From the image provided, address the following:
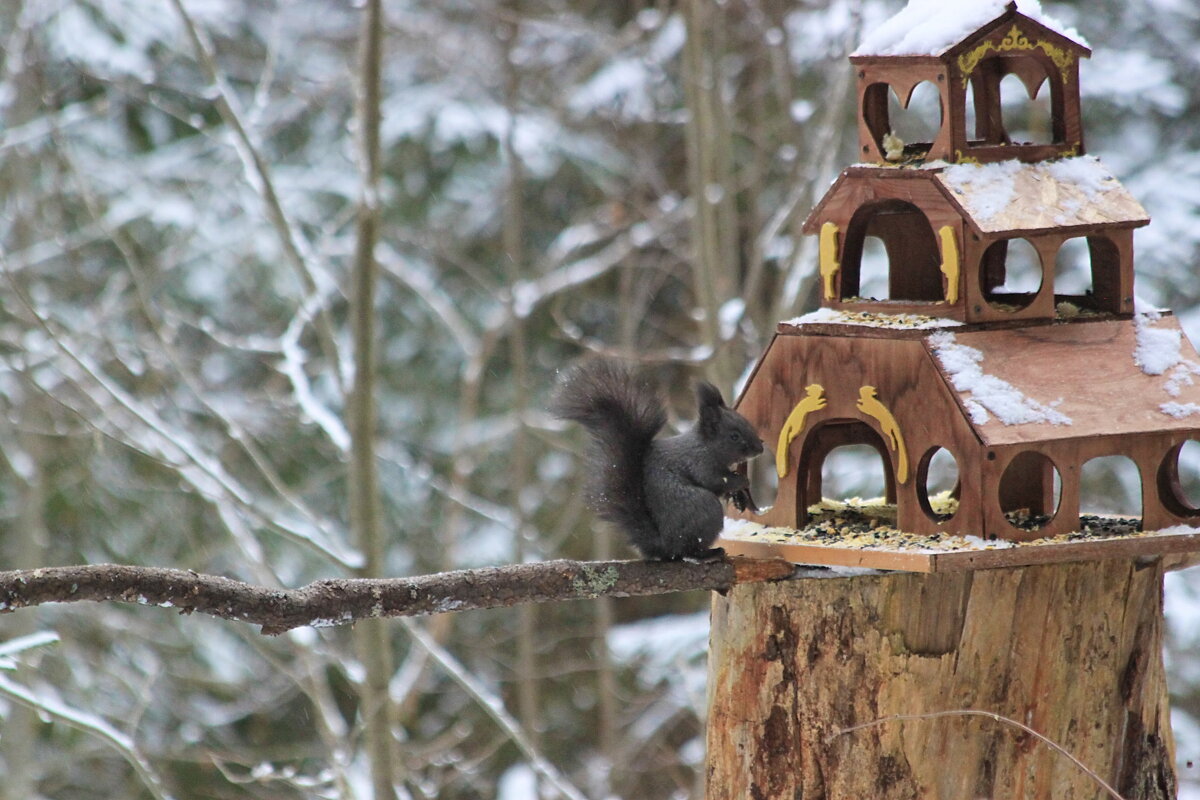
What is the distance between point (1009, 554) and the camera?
191 cm

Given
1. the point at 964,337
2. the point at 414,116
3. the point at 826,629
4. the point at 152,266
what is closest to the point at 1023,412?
the point at 964,337

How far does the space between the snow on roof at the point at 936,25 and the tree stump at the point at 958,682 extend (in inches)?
35.7

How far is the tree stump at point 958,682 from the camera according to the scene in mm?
2076

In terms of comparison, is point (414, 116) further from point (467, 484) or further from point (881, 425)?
point (881, 425)

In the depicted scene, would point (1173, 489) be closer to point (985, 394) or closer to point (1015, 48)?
point (985, 394)

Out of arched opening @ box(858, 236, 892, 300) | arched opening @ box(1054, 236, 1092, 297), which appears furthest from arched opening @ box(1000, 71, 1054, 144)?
arched opening @ box(858, 236, 892, 300)

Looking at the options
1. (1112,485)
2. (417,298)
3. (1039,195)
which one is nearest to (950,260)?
(1039,195)

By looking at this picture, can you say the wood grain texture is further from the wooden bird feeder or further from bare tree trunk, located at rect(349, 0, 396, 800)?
bare tree trunk, located at rect(349, 0, 396, 800)

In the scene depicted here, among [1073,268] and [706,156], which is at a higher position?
[706,156]

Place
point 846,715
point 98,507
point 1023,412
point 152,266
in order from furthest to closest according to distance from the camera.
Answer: point 98,507 → point 152,266 → point 846,715 → point 1023,412

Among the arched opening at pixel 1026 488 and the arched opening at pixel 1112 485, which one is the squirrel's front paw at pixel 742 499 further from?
the arched opening at pixel 1112 485

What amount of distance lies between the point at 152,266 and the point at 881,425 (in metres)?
4.95

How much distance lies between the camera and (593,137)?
292 inches

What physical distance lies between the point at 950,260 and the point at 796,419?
15.4 inches
